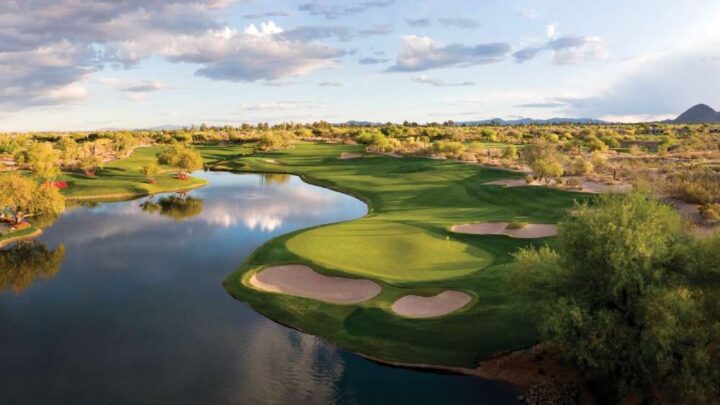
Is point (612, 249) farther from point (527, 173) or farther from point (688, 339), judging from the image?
point (527, 173)

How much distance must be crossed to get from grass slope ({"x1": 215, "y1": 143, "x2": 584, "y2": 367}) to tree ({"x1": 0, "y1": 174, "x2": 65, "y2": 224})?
27524 millimetres

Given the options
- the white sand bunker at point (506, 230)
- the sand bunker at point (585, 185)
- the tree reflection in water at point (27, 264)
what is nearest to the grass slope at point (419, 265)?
the white sand bunker at point (506, 230)

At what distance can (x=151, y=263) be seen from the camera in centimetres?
4269

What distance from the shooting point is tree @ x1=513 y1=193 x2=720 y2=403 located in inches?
724

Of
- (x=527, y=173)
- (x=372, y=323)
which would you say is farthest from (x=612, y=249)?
(x=527, y=173)

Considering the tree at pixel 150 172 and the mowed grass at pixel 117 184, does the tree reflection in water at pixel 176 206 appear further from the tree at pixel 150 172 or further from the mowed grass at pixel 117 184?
the tree at pixel 150 172

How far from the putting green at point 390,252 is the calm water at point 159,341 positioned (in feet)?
23.8

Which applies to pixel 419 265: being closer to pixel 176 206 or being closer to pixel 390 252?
pixel 390 252

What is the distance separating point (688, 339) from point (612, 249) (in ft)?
13.4

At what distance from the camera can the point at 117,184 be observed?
8306 centimetres

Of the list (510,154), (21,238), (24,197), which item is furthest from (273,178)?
(21,238)

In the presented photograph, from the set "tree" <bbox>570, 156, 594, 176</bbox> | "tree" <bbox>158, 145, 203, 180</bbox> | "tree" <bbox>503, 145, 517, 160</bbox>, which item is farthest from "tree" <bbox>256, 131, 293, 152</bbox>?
"tree" <bbox>570, 156, 594, 176</bbox>

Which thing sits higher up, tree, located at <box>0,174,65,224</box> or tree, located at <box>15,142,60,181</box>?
tree, located at <box>15,142,60,181</box>

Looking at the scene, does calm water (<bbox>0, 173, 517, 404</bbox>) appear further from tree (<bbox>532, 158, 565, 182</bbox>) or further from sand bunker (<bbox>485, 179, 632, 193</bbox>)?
tree (<bbox>532, 158, 565, 182</bbox>)
